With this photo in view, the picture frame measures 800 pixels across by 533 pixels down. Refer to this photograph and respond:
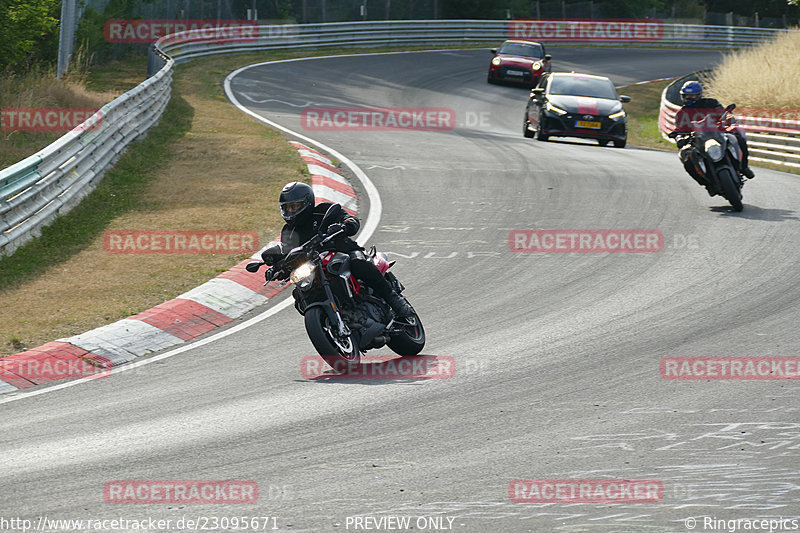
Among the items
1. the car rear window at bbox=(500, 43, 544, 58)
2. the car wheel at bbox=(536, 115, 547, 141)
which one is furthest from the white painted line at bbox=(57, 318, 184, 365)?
the car rear window at bbox=(500, 43, 544, 58)

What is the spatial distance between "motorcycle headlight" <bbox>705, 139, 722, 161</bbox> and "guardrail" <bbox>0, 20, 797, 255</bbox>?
7898 mm

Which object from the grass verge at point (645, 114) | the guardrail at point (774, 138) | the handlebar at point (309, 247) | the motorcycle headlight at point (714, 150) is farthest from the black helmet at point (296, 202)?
the grass verge at point (645, 114)

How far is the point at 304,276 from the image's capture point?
8.30 meters

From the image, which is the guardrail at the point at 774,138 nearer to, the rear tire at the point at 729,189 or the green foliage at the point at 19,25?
the rear tire at the point at 729,189

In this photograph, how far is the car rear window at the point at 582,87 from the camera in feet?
80.8

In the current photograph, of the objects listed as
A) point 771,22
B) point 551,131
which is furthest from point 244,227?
point 771,22

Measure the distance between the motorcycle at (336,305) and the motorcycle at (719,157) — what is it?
24.0ft

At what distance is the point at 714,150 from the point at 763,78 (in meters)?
14.0

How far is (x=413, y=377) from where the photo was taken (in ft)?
27.0

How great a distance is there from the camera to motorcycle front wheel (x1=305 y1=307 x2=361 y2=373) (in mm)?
8227

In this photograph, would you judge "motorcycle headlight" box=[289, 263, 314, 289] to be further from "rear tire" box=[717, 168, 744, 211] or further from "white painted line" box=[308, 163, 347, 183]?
"white painted line" box=[308, 163, 347, 183]

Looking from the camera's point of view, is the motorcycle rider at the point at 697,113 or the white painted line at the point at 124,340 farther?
the motorcycle rider at the point at 697,113

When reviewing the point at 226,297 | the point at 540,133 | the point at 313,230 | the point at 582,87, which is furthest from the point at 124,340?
the point at 582,87

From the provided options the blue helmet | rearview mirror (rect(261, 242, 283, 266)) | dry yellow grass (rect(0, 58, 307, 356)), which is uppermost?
the blue helmet
